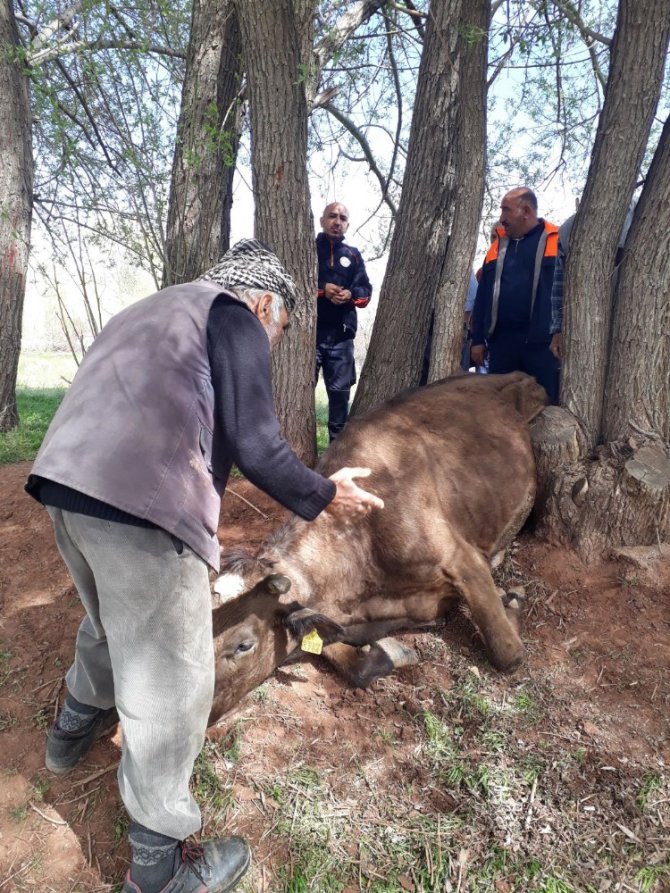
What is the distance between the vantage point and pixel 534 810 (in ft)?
9.65

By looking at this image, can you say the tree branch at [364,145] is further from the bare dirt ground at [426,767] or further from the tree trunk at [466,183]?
the bare dirt ground at [426,767]

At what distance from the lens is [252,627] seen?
3.49m

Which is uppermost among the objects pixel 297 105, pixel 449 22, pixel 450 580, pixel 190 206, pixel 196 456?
pixel 449 22

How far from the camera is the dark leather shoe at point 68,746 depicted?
3133 mm

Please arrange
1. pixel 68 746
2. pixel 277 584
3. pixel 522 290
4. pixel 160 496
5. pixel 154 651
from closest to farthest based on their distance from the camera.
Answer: pixel 160 496 < pixel 154 651 < pixel 68 746 < pixel 277 584 < pixel 522 290

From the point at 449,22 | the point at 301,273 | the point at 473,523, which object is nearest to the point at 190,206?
the point at 301,273

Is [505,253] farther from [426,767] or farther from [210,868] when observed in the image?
→ [210,868]

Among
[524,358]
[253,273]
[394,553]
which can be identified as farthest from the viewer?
[524,358]

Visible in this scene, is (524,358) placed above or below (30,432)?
above

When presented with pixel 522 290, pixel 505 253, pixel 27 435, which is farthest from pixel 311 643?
pixel 27 435

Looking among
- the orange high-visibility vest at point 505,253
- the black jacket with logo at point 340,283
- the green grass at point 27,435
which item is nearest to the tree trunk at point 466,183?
the orange high-visibility vest at point 505,253

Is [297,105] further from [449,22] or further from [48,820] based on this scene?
[48,820]

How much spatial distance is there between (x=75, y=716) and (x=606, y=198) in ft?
15.9

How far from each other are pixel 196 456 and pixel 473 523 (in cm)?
298
